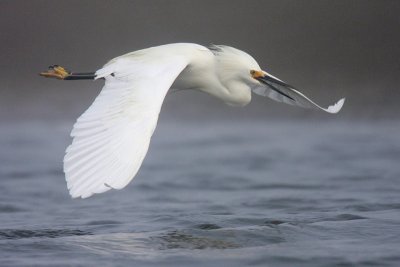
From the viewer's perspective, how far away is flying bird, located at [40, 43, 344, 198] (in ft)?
18.1

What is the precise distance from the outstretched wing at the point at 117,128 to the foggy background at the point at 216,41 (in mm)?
6894

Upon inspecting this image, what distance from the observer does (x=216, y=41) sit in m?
13.2

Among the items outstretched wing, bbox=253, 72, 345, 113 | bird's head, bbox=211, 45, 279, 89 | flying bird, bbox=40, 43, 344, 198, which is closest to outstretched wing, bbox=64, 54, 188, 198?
flying bird, bbox=40, 43, 344, 198

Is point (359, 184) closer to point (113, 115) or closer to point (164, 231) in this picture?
point (164, 231)

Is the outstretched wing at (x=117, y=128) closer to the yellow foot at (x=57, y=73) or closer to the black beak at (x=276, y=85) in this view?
the black beak at (x=276, y=85)

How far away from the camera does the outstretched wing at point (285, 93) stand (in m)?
7.56

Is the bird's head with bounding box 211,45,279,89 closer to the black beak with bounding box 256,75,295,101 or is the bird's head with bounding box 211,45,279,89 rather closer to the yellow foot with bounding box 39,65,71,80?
the black beak with bounding box 256,75,295,101

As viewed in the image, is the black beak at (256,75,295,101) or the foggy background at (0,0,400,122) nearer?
the black beak at (256,75,295,101)

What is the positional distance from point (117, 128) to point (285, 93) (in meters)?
2.20

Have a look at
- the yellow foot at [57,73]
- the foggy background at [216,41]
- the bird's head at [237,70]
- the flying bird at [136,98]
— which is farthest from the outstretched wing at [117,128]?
the foggy background at [216,41]

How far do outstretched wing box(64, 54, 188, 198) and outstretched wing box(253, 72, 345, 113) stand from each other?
1.08 m

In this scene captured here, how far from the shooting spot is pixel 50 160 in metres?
11.1

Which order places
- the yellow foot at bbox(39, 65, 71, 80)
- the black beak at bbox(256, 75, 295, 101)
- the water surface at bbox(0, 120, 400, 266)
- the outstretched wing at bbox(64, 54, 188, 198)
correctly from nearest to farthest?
the outstretched wing at bbox(64, 54, 188, 198) < the water surface at bbox(0, 120, 400, 266) < the black beak at bbox(256, 75, 295, 101) < the yellow foot at bbox(39, 65, 71, 80)

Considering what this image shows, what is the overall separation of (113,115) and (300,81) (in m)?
7.75
